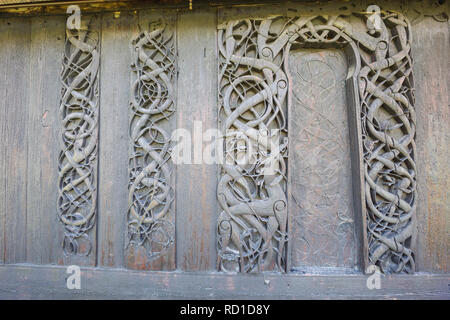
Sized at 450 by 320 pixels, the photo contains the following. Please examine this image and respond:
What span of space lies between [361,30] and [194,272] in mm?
2544

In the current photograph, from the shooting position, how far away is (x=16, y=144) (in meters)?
2.58

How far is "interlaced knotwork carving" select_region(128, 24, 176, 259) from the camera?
2.36 m

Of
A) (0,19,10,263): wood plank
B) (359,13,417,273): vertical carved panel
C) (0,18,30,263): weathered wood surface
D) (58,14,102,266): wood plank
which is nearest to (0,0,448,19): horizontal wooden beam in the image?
(359,13,417,273): vertical carved panel

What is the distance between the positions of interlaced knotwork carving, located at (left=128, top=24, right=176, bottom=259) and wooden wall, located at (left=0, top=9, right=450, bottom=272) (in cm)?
9

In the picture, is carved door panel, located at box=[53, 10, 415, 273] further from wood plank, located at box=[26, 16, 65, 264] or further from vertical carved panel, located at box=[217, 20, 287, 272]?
wood plank, located at box=[26, 16, 65, 264]

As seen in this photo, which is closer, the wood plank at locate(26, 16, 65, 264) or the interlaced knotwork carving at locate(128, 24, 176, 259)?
the interlaced knotwork carving at locate(128, 24, 176, 259)

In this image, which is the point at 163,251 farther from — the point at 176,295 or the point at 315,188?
the point at 315,188

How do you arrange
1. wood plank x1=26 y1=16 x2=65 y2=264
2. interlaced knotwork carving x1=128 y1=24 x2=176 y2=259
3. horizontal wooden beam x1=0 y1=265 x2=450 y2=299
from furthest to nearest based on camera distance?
wood plank x1=26 y1=16 x2=65 y2=264 → interlaced knotwork carving x1=128 y1=24 x2=176 y2=259 → horizontal wooden beam x1=0 y1=265 x2=450 y2=299

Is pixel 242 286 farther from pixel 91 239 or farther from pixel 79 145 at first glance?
pixel 79 145

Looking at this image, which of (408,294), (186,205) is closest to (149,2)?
(186,205)

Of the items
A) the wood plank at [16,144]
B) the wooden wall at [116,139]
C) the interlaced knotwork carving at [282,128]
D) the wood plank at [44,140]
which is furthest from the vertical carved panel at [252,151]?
the wood plank at [16,144]

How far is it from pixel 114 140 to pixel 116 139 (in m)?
0.02

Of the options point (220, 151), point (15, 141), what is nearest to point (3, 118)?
point (15, 141)

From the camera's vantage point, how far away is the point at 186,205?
2369 millimetres
